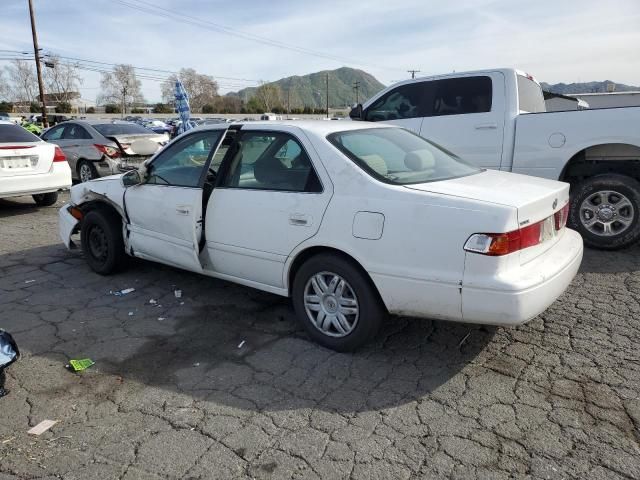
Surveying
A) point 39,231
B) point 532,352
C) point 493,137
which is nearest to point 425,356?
point 532,352

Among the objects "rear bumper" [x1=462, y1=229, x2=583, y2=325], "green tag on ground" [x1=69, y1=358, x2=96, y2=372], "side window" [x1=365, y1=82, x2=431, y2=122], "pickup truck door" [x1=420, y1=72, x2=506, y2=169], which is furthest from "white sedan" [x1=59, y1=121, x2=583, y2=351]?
"side window" [x1=365, y1=82, x2=431, y2=122]

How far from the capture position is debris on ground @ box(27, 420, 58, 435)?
9.04ft

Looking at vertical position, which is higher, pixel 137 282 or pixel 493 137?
pixel 493 137

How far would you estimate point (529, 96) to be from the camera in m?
6.80

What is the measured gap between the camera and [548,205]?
3.29 m

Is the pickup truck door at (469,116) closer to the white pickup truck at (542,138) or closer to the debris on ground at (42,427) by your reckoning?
the white pickup truck at (542,138)

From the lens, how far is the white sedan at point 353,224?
292 cm

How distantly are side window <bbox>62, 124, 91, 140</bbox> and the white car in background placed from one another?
2399 millimetres

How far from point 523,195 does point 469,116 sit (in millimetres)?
3575

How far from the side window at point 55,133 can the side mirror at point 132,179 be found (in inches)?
319

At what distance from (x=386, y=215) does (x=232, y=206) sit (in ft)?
4.49

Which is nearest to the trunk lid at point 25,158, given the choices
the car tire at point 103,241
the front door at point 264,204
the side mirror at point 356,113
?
the car tire at point 103,241

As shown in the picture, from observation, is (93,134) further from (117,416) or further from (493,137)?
(117,416)

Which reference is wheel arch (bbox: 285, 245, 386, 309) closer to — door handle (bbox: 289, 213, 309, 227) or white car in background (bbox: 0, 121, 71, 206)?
door handle (bbox: 289, 213, 309, 227)
